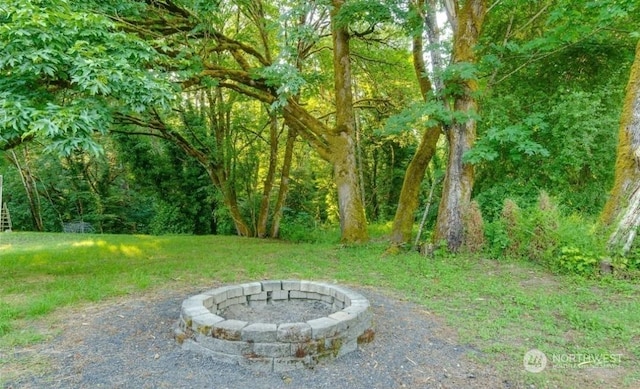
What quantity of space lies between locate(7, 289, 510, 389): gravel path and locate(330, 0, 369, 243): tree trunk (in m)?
4.54

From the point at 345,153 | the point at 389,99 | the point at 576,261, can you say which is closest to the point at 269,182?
the point at 345,153

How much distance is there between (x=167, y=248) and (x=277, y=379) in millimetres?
6461

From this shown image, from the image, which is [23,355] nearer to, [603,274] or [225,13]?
[603,274]

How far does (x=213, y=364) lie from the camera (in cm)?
261

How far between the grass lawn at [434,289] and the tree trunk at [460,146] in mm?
615

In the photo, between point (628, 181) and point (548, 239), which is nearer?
point (628, 181)

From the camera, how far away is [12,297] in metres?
4.16

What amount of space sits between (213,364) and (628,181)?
573cm

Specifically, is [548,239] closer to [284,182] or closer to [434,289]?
[434,289]

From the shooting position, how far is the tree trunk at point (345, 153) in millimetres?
7949

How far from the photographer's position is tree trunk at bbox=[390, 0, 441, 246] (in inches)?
302

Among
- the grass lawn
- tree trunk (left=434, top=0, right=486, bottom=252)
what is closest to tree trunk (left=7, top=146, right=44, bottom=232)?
the grass lawn


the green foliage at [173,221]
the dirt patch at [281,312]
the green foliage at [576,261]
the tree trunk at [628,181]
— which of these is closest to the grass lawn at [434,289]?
the green foliage at [576,261]

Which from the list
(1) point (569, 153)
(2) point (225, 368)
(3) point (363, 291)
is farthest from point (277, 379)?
(1) point (569, 153)
